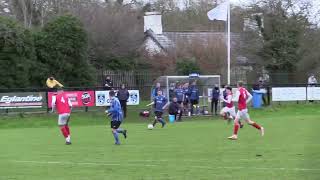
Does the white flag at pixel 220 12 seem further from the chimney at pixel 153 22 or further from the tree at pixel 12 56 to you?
the chimney at pixel 153 22

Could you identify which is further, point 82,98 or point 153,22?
point 153,22

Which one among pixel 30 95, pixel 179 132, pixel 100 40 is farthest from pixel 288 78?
pixel 179 132

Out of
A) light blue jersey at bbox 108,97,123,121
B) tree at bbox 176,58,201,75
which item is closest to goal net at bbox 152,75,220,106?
tree at bbox 176,58,201,75

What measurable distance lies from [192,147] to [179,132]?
21.4ft

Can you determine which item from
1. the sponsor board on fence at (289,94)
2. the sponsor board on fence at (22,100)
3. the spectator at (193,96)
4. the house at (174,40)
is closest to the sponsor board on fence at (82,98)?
the sponsor board on fence at (22,100)

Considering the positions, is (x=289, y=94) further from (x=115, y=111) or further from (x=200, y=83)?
(x=115, y=111)

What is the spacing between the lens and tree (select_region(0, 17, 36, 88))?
36969 mm

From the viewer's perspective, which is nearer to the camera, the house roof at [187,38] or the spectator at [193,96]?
the spectator at [193,96]

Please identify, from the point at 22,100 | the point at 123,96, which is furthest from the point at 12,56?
the point at 123,96

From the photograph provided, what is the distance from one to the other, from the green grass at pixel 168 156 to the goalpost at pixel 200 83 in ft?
39.1

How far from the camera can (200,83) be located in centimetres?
3803

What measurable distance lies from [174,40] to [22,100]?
1123 inches

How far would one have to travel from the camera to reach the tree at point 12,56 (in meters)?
37.0

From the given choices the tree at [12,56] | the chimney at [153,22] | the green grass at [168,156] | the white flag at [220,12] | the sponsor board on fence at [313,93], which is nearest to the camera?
the green grass at [168,156]
